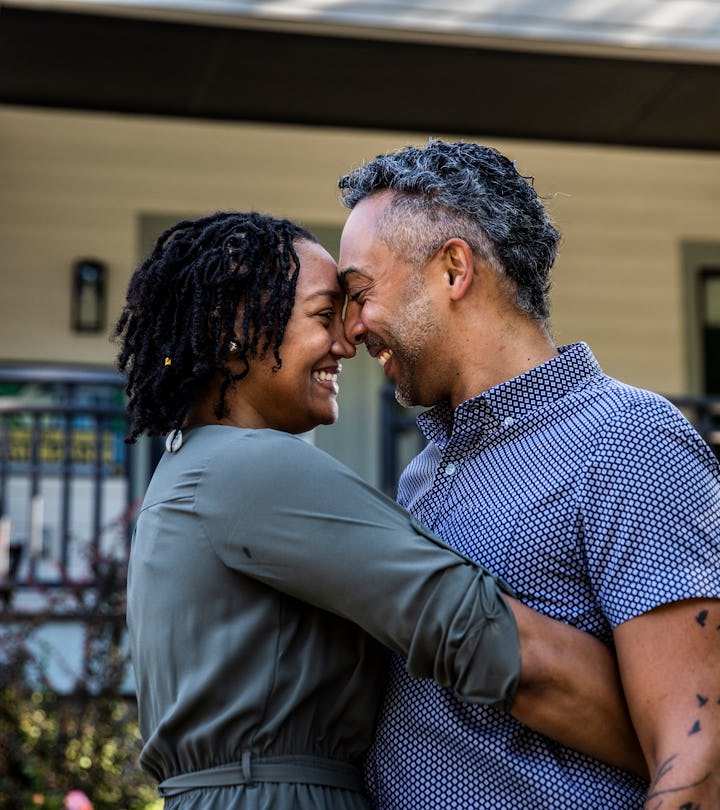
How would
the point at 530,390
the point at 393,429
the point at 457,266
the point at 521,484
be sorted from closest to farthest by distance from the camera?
the point at 521,484 → the point at 530,390 → the point at 457,266 → the point at 393,429

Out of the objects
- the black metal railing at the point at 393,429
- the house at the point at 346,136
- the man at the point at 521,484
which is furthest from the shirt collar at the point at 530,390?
the house at the point at 346,136

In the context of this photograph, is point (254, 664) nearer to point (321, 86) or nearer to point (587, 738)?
point (587, 738)

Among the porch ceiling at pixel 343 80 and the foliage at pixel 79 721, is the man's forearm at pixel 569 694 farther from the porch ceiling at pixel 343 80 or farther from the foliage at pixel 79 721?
the porch ceiling at pixel 343 80

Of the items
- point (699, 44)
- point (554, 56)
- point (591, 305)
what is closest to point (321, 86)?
point (554, 56)

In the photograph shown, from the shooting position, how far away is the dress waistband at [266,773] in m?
2.18

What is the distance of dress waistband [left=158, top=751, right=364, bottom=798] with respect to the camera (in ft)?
7.16

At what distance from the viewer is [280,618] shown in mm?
2229

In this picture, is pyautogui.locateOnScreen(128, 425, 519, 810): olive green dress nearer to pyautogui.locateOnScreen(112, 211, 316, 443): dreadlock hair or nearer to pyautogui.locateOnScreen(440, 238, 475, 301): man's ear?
pyautogui.locateOnScreen(112, 211, 316, 443): dreadlock hair

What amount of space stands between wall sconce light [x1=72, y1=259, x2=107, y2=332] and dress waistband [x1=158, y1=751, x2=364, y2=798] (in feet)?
20.9

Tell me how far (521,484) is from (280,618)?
0.49 m

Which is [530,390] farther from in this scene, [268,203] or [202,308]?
[268,203]

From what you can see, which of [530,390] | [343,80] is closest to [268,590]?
[530,390]

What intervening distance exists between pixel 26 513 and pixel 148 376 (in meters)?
5.73

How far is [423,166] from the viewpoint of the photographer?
2580mm
